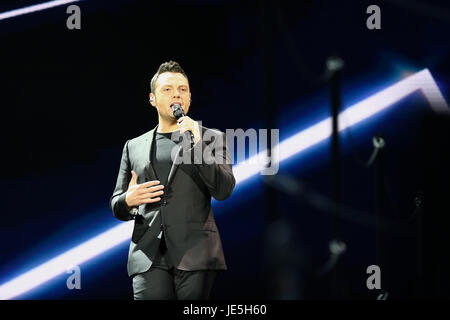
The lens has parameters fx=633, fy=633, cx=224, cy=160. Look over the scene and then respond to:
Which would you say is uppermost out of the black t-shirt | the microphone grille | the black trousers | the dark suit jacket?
the microphone grille

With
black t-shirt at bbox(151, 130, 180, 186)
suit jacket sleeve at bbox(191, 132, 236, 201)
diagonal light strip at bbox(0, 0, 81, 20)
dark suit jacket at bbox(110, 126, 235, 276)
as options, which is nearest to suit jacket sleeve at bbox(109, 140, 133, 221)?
dark suit jacket at bbox(110, 126, 235, 276)

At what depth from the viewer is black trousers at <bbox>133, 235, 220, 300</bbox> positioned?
2.37 meters

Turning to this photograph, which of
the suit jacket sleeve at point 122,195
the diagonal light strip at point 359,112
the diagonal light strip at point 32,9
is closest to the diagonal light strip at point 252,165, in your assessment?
the diagonal light strip at point 359,112

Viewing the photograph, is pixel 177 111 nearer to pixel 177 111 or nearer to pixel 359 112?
pixel 177 111

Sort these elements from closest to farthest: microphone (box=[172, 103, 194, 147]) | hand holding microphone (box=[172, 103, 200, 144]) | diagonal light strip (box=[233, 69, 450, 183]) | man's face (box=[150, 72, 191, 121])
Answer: hand holding microphone (box=[172, 103, 200, 144]) → microphone (box=[172, 103, 194, 147]) → man's face (box=[150, 72, 191, 121]) → diagonal light strip (box=[233, 69, 450, 183])

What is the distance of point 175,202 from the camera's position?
8.07 ft

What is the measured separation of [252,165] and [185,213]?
3.58 feet

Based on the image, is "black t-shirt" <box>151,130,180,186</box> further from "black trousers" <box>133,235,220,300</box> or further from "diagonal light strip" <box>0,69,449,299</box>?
"diagonal light strip" <box>0,69,449,299</box>

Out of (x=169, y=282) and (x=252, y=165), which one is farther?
(x=252, y=165)

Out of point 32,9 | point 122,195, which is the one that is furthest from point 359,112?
point 32,9

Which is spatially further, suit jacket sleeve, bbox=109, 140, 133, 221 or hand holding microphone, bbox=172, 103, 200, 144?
suit jacket sleeve, bbox=109, 140, 133, 221

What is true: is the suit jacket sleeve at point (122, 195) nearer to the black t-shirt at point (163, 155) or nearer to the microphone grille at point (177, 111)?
the black t-shirt at point (163, 155)
